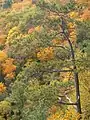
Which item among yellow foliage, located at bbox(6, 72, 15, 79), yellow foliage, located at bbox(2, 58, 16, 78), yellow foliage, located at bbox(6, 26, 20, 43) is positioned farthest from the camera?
yellow foliage, located at bbox(6, 26, 20, 43)

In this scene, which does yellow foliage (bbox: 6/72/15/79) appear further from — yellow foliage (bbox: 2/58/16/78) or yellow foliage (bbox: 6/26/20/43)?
yellow foliage (bbox: 6/26/20/43)

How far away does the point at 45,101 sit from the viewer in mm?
15711

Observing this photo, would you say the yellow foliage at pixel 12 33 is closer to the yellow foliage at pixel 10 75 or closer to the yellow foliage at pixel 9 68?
the yellow foliage at pixel 9 68

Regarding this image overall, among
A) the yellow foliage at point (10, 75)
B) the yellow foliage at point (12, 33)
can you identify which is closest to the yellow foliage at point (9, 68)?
the yellow foliage at point (10, 75)

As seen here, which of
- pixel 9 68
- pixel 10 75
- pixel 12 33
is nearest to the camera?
pixel 10 75

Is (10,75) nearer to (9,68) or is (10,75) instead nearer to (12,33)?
(9,68)

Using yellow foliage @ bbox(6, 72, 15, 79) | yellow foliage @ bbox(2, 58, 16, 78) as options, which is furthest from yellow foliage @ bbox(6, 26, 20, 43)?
yellow foliage @ bbox(6, 72, 15, 79)

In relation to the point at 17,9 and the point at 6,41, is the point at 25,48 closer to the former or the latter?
the point at 6,41

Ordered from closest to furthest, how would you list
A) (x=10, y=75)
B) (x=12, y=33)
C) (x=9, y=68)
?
(x=10, y=75) → (x=9, y=68) → (x=12, y=33)

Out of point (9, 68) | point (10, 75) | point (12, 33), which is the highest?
point (12, 33)

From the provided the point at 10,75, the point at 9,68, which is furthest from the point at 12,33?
the point at 10,75

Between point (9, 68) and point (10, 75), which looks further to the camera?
point (9, 68)

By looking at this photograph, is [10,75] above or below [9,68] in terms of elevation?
below

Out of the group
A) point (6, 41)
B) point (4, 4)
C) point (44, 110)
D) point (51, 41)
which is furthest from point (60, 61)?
point (4, 4)
